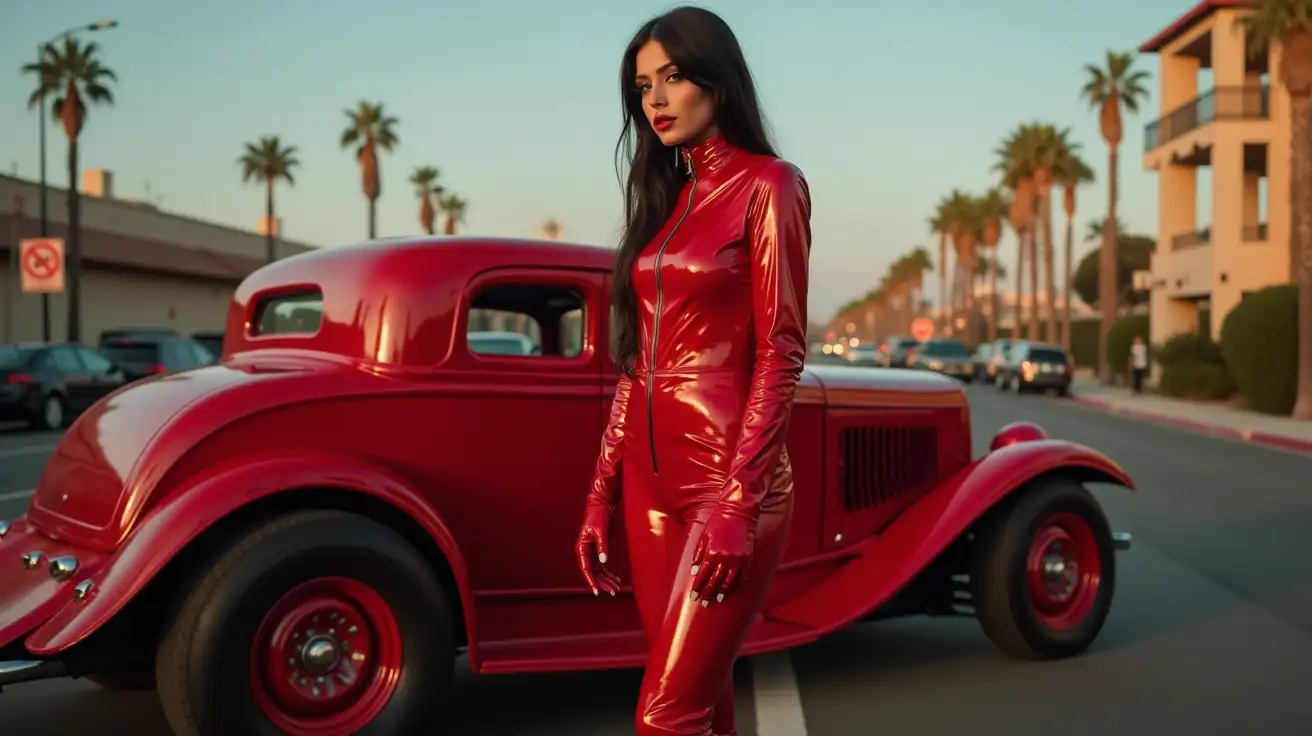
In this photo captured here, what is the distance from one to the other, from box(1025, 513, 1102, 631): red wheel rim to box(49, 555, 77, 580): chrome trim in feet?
12.5

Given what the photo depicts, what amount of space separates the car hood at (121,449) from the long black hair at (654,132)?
1.85 m

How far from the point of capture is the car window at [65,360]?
2253 cm

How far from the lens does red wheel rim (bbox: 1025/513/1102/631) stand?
6.00m

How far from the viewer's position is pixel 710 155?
114 inches

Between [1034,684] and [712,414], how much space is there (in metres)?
3.50

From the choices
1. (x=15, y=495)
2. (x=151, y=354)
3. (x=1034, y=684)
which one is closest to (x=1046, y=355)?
(x=151, y=354)

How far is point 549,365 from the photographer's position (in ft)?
16.3

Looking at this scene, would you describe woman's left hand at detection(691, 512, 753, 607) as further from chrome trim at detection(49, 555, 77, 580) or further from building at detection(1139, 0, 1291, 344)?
building at detection(1139, 0, 1291, 344)

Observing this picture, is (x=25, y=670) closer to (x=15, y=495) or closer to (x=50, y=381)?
(x=15, y=495)

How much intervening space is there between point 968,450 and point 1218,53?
135 ft

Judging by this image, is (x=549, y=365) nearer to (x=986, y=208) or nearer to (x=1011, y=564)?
(x=1011, y=564)

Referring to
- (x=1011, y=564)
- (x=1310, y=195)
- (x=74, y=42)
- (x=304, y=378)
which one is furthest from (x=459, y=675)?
Result: (x=74, y=42)

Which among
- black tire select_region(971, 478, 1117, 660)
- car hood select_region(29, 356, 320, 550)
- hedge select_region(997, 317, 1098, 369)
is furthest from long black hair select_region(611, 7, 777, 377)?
hedge select_region(997, 317, 1098, 369)

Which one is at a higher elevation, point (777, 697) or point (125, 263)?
point (125, 263)
